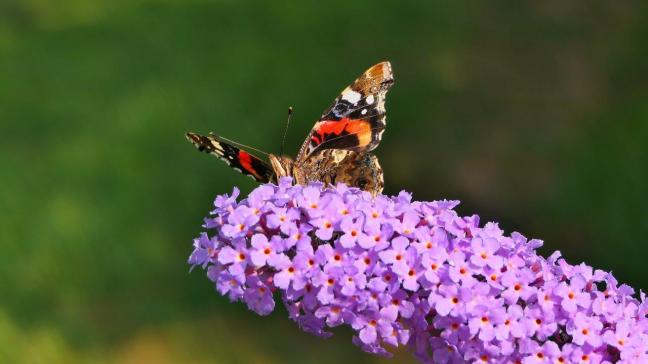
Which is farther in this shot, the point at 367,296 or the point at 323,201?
the point at 323,201

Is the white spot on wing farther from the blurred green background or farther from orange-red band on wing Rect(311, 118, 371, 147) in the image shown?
the blurred green background

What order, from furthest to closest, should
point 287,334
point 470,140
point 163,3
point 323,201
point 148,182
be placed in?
point 163,3
point 470,140
point 148,182
point 287,334
point 323,201

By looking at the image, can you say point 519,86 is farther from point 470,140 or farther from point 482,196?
point 482,196

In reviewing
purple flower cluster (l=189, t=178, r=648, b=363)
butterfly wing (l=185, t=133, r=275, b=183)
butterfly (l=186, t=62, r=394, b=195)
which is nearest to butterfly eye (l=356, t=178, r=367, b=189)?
butterfly (l=186, t=62, r=394, b=195)

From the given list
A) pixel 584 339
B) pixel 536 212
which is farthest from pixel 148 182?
pixel 584 339

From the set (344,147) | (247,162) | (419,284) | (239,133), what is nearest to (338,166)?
(344,147)

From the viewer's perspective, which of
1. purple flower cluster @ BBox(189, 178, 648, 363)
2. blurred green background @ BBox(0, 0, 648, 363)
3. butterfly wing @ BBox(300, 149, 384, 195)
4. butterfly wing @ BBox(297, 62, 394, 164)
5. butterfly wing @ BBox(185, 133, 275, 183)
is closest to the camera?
purple flower cluster @ BBox(189, 178, 648, 363)
